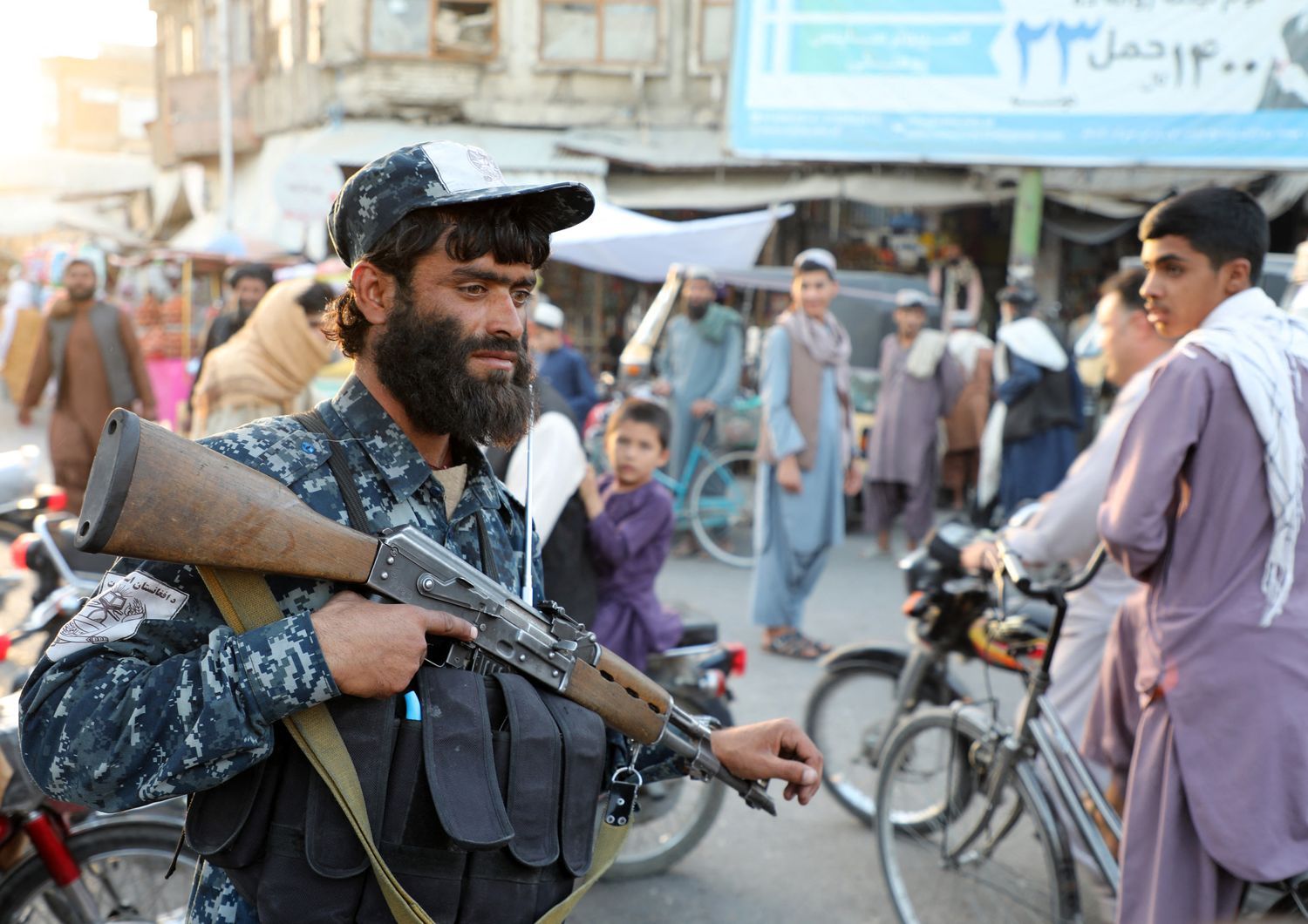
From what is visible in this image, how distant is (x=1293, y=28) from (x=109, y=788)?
11869 mm

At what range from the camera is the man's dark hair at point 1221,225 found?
8.39 ft

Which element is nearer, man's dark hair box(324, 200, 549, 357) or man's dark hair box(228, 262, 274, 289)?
man's dark hair box(324, 200, 549, 357)

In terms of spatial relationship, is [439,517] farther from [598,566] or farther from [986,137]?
[986,137]

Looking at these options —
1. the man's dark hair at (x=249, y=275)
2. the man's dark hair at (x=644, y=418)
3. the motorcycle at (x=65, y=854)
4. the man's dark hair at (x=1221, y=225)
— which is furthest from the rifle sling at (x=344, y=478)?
the man's dark hair at (x=249, y=275)

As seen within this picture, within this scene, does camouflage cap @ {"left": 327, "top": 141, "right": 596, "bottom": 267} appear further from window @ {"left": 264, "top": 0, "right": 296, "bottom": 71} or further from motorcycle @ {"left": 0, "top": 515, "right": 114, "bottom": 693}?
window @ {"left": 264, "top": 0, "right": 296, "bottom": 71}

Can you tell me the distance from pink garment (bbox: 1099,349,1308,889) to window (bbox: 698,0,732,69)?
13022 millimetres

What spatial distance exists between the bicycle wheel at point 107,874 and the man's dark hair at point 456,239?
155 centimetres

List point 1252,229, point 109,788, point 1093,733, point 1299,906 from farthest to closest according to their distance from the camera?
point 1093,733
point 1252,229
point 1299,906
point 109,788

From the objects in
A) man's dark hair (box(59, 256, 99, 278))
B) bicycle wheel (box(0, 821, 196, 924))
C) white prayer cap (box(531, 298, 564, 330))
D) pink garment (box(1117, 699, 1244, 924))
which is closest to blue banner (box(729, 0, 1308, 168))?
white prayer cap (box(531, 298, 564, 330))

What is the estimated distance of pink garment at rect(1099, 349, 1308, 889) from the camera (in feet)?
7.57

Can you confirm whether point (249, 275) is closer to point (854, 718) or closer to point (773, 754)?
point (854, 718)

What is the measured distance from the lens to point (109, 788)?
4.16 feet

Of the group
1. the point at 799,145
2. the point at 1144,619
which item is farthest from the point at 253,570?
the point at 799,145

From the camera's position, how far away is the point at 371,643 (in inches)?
51.9
